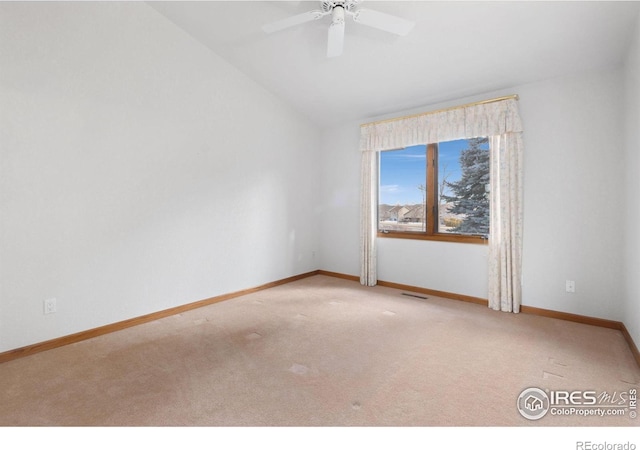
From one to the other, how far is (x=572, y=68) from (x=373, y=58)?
196 cm

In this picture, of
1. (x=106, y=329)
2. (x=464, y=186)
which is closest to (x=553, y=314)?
(x=464, y=186)

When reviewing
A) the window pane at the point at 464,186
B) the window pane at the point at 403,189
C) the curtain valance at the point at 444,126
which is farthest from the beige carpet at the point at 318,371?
the curtain valance at the point at 444,126

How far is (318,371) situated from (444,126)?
3277 millimetres

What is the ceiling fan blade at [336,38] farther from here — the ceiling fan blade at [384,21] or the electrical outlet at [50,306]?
the electrical outlet at [50,306]

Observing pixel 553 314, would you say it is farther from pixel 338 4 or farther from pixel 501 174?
pixel 338 4

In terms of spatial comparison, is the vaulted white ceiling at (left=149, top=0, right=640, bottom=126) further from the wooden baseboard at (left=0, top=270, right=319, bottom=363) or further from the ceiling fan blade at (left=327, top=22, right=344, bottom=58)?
the wooden baseboard at (left=0, top=270, right=319, bottom=363)

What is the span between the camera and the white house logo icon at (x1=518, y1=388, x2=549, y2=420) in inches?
68.7

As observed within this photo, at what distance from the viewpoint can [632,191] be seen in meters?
2.62

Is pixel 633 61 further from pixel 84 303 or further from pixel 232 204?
pixel 84 303

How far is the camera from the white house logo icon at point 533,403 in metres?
1.74

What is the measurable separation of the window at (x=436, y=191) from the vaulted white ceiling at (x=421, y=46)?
70 cm

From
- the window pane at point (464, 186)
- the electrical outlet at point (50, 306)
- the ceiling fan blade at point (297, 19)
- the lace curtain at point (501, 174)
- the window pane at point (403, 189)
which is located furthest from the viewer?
the window pane at point (403, 189)

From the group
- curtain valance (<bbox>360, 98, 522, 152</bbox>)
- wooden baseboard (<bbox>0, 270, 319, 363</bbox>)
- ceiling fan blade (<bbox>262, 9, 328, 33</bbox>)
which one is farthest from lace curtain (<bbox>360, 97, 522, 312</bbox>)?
wooden baseboard (<bbox>0, 270, 319, 363</bbox>)

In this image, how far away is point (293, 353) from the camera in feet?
8.29
